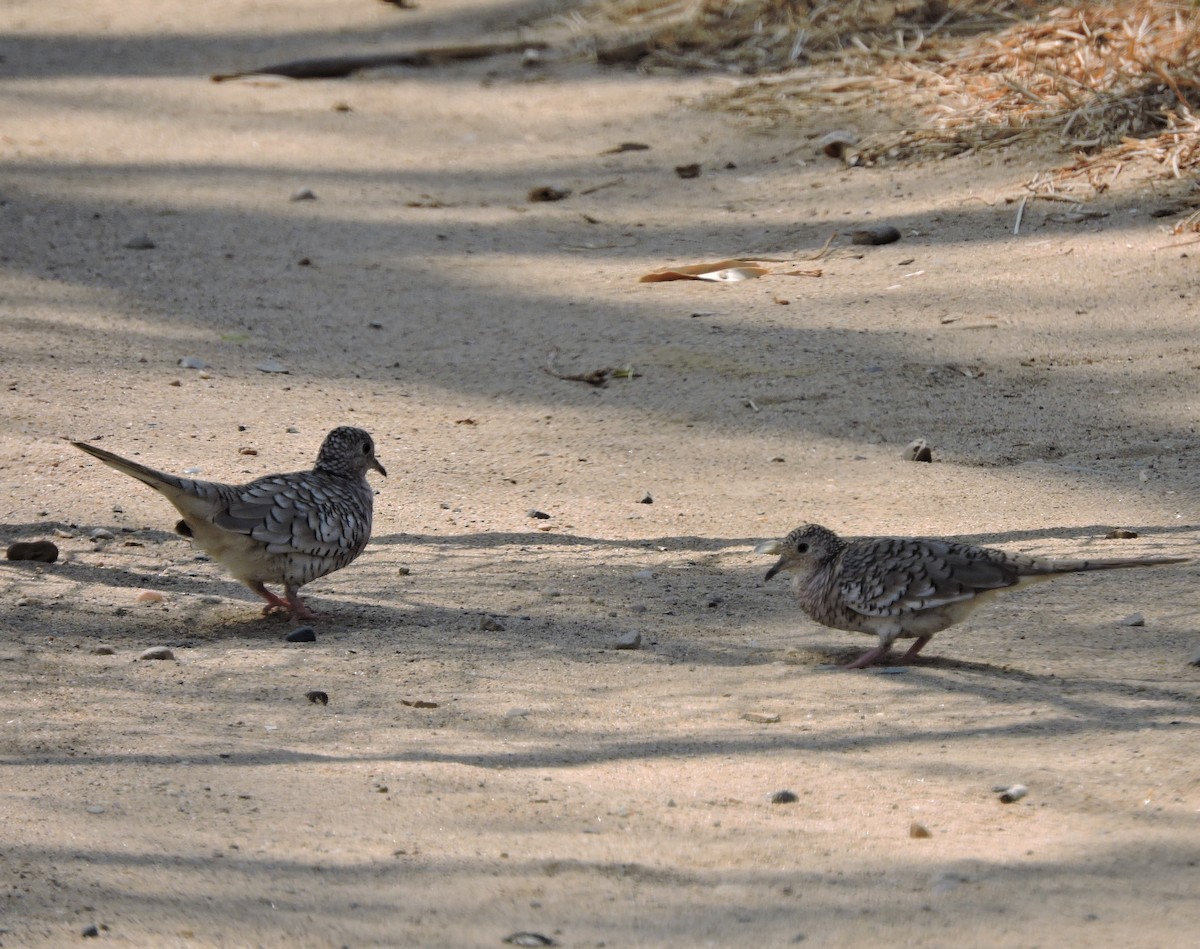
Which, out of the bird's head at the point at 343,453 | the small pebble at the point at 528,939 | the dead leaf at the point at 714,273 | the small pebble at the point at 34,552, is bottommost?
the small pebble at the point at 528,939

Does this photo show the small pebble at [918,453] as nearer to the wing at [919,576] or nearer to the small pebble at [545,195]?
the wing at [919,576]

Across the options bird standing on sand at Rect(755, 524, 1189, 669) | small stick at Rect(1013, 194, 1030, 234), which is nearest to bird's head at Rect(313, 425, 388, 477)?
bird standing on sand at Rect(755, 524, 1189, 669)

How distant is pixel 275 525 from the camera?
5102 millimetres

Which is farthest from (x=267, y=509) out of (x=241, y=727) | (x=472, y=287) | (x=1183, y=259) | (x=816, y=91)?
(x=816, y=91)

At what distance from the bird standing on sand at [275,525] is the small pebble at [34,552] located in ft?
2.14

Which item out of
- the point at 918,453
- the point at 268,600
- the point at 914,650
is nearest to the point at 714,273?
the point at 918,453

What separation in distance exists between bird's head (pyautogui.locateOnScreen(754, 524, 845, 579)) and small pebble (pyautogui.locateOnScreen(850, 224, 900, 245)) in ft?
15.4

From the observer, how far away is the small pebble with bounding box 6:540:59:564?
566 centimetres

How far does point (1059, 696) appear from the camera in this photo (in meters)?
4.41

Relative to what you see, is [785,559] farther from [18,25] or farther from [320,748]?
[18,25]

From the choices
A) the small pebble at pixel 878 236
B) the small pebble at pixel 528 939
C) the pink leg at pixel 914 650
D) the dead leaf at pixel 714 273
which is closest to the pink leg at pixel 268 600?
the pink leg at pixel 914 650

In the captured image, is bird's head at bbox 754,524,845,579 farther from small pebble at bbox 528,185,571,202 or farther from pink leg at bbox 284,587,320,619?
small pebble at bbox 528,185,571,202

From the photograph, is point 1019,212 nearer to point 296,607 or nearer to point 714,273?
point 714,273

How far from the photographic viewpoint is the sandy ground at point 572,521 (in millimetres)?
3445
